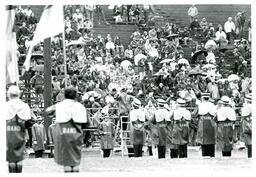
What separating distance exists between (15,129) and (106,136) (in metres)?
8.61

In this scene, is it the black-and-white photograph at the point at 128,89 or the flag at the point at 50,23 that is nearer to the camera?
the black-and-white photograph at the point at 128,89

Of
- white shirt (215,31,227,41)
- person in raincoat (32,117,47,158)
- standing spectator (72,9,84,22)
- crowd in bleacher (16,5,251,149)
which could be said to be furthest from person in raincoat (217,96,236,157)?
standing spectator (72,9,84,22)

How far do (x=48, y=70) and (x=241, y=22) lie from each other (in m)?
15.1

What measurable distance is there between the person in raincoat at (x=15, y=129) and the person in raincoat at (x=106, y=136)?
841 cm

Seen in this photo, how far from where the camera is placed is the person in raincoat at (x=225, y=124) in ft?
67.2

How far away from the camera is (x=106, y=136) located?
23031 millimetres

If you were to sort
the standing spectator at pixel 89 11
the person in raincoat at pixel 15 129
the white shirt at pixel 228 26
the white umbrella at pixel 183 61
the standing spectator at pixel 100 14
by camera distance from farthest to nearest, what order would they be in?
the standing spectator at pixel 100 14 < the white shirt at pixel 228 26 < the standing spectator at pixel 89 11 < the white umbrella at pixel 183 61 < the person in raincoat at pixel 15 129

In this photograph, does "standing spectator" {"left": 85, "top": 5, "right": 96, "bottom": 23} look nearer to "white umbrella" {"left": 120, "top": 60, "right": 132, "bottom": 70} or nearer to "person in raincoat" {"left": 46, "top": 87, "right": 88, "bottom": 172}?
"white umbrella" {"left": 120, "top": 60, "right": 132, "bottom": 70}

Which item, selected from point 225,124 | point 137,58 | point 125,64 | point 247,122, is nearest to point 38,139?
point 225,124

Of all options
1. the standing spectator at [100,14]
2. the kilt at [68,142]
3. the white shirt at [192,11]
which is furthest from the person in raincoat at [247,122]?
the standing spectator at [100,14]

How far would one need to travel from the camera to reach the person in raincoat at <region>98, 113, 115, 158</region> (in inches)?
907

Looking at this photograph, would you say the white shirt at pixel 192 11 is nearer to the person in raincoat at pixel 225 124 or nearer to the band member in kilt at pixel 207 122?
the person in raincoat at pixel 225 124

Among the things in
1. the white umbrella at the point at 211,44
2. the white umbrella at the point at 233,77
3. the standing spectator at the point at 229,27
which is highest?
the standing spectator at the point at 229,27
